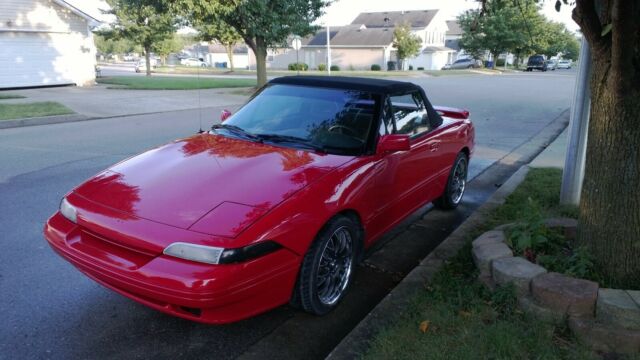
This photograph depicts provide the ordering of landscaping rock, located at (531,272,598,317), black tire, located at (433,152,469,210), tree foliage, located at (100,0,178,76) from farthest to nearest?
tree foliage, located at (100,0,178,76), black tire, located at (433,152,469,210), landscaping rock, located at (531,272,598,317)

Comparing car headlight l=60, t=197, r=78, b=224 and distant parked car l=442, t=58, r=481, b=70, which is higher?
distant parked car l=442, t=58, r=481, b=70

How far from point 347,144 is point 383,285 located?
112 centimetres

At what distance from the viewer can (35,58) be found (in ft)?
72.9

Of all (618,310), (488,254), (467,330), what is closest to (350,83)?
(488,254)

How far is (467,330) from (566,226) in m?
1.53

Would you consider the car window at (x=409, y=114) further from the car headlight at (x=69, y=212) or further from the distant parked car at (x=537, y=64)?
the distant parked car at (x=537, y=64)

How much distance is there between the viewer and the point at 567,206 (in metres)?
4.88

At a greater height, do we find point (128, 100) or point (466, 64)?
point (466, 64)

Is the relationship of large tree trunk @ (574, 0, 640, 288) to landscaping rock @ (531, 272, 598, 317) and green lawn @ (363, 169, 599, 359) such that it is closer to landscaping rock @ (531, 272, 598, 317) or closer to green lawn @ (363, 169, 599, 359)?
landscaping rock @ (531, 272, 598, 317)

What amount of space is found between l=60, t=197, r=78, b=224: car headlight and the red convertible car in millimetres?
15

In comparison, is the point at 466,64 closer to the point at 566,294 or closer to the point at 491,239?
the point at 491,239

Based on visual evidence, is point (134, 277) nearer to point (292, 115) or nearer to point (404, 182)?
point (292, 115)

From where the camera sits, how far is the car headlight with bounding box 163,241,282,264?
2602 millimetres

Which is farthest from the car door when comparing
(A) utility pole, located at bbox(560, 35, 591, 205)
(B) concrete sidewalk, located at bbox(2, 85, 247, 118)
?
(B) concrete sidewalk, located at bbox(2, 85, 247, 118)
